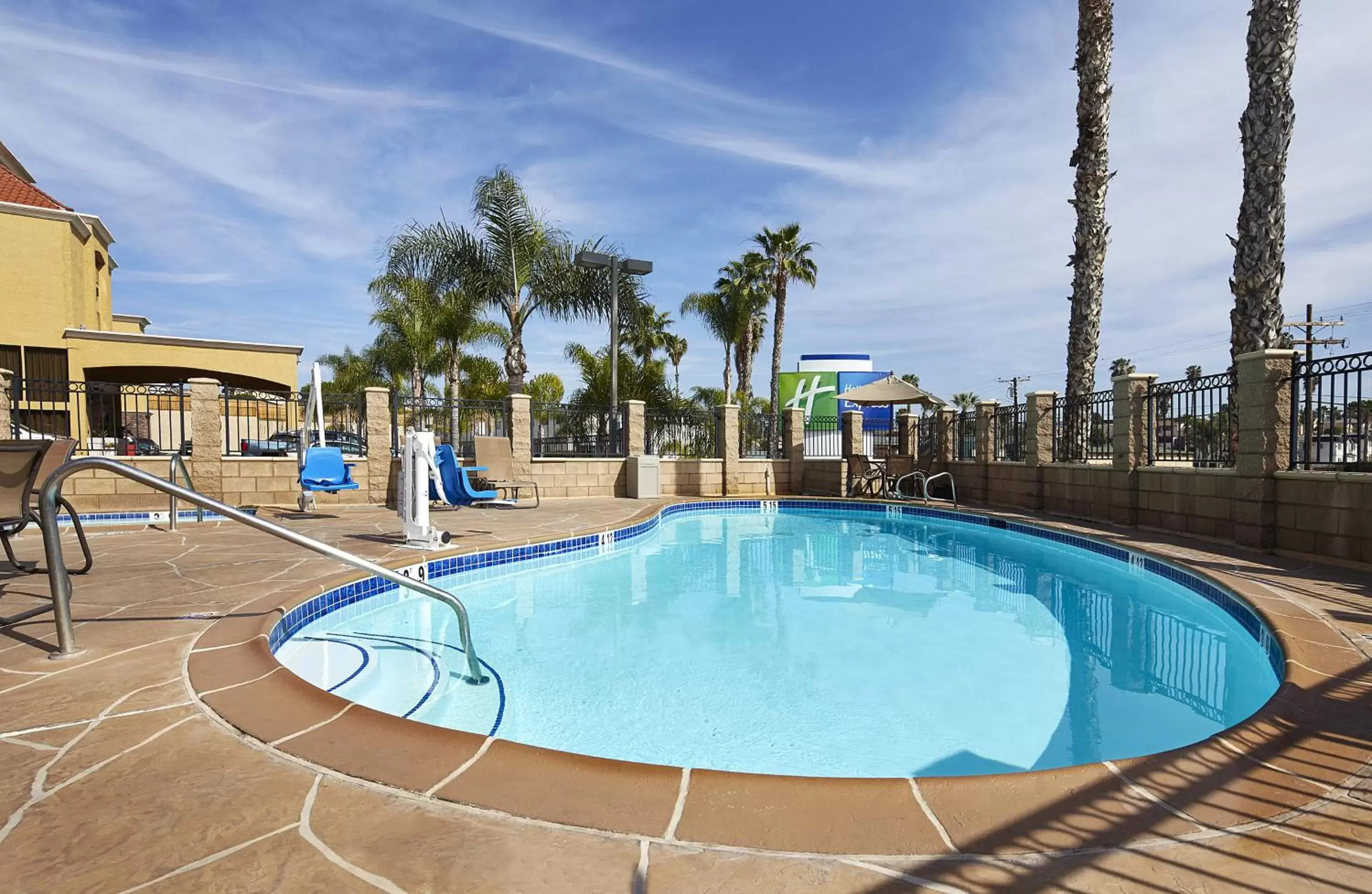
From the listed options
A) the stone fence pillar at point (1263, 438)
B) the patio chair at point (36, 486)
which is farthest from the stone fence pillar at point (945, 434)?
the patio chair at point (36, 486)

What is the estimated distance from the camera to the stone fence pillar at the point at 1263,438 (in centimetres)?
646

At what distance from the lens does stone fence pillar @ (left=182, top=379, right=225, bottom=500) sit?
973 centimetres

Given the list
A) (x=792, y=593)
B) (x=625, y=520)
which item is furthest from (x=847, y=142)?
(x=792, y=593)

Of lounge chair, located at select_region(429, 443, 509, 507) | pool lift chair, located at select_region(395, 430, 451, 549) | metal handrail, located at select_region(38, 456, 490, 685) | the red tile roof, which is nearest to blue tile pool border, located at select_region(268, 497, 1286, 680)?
pool lift chair, located at select_region(395, 430, 451, 549)

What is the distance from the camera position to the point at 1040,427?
10.7m

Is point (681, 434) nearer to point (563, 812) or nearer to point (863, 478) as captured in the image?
point (863, 478)

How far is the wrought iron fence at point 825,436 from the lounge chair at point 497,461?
27.0 ft

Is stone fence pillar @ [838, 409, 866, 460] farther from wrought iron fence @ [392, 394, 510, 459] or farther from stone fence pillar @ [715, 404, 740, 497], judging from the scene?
wrought iron fence @ [392, 394, 510, 459]

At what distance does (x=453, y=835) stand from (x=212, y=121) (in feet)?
39.5

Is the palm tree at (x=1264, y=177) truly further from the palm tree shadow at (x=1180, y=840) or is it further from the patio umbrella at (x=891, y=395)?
the palm tree shadow at (x=1180, y=840)

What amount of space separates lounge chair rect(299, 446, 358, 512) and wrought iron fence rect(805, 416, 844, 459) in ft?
36.3

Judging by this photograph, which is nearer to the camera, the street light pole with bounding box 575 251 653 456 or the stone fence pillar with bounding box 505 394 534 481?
the stone fence pillar with bounding box 505 394 534 481

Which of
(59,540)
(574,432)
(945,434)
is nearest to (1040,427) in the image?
(945,434)

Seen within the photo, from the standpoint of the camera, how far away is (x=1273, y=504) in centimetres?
655
